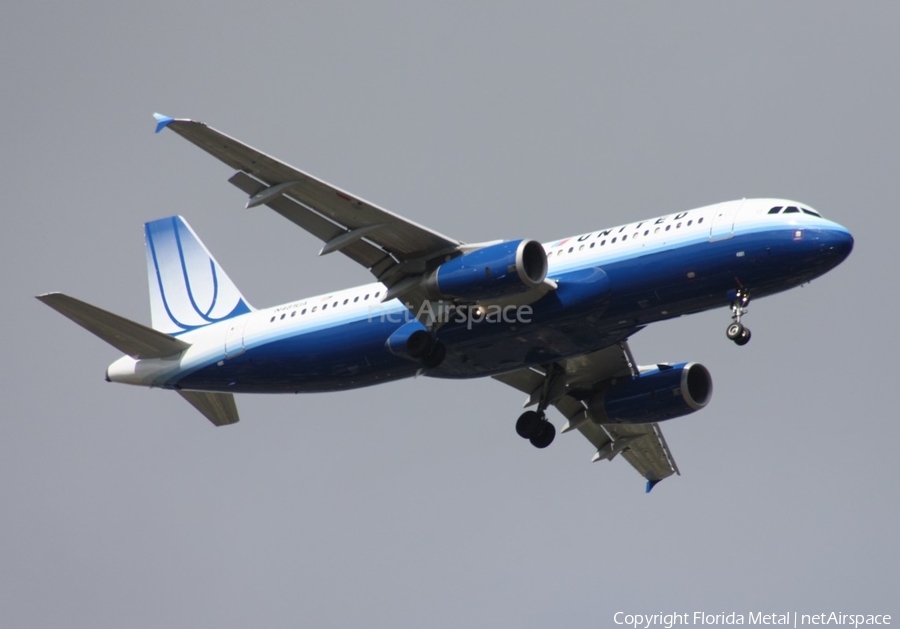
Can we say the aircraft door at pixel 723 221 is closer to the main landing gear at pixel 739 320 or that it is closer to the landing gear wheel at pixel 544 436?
the main landing gear at pixel 739 320

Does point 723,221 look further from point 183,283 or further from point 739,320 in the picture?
point 183,283

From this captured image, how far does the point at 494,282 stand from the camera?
4134 centimetres

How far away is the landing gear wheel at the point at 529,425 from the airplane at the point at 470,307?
0.04 metres

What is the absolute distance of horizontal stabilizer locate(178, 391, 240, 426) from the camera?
49.5m

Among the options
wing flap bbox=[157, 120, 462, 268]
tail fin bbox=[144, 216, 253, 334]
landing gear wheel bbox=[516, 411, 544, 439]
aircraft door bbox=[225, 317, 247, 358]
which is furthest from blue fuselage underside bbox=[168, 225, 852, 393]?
landing gear wheel bbox=[516, 411, 544, 439]

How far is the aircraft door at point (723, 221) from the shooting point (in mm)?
41125

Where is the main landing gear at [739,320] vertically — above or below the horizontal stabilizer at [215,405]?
above

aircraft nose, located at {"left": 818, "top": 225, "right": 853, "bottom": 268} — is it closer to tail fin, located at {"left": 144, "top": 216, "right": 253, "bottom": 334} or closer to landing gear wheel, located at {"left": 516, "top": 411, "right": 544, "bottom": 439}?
landing gear wheel, located at {"left": 516, "top": 411, "right": 544, "bottom": 439}

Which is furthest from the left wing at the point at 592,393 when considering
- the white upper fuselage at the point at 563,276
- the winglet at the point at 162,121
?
the winglet at the point at 162,121

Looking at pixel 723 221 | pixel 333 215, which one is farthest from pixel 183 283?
pixel 723 221

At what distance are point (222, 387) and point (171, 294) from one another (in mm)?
5343

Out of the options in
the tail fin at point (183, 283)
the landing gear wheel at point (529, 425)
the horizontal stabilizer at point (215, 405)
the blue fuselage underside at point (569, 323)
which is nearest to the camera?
the blue fuselage underside at point (569, 323)

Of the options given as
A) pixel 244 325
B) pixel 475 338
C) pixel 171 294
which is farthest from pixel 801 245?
pixel 171 294

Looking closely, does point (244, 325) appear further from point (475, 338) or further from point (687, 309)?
point (687, 309)
